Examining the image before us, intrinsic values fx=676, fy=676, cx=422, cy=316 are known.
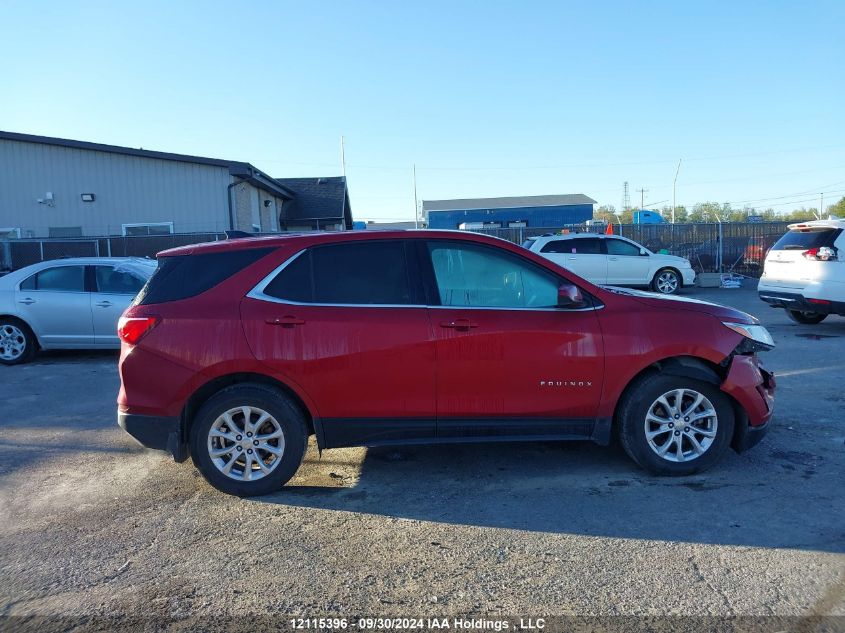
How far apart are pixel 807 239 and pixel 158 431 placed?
10310 mm

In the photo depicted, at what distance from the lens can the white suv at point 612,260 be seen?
60.0 feet

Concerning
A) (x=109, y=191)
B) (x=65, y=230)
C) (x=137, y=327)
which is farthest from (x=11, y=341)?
(x=65, y=230)

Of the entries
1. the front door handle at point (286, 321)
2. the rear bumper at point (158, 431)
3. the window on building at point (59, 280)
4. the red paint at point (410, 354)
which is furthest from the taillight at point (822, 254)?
the window on building at point (59, 280)

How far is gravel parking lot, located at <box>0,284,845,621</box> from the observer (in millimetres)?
3381

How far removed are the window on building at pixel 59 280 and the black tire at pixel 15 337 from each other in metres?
0.55

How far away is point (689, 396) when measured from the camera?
4.80 m

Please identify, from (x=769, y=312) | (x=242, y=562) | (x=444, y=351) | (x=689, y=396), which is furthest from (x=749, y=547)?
(x=769, y=312)

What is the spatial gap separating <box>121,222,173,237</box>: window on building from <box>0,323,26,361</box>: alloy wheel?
1250 centimetres

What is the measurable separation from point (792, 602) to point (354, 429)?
8.98ft

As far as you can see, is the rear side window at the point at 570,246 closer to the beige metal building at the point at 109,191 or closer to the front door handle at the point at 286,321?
the beige metal building at the point at 109,191

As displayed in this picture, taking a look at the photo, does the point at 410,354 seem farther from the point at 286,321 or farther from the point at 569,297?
the point at 569,297

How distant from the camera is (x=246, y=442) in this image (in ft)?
15.3

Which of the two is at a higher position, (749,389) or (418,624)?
(749,389)

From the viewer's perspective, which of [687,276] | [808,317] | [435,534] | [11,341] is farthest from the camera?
[687,276]
